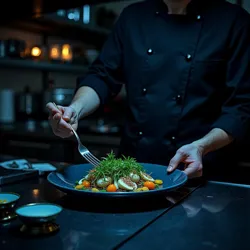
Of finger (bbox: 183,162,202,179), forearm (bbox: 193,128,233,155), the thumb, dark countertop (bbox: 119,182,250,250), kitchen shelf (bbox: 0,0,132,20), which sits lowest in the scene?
dark countertop (bbox: 119,182,250,250)

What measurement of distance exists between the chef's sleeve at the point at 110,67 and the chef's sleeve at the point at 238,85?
428mm

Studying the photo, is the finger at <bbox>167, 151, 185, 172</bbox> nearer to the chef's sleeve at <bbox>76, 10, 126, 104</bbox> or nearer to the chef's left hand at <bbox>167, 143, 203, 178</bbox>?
the chef's left hand at <bbox>167, 143, 203, 178</bbox>

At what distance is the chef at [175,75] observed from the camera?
1.47 m

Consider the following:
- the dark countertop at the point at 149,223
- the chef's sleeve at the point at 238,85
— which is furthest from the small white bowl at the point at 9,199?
the chef's sleeve at the point at 238,85

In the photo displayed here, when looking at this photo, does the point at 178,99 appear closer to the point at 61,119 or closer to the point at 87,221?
the point at 61,119

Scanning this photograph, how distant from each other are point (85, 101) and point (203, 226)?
0.76 meters

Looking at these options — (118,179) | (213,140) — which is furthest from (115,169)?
(213,140)

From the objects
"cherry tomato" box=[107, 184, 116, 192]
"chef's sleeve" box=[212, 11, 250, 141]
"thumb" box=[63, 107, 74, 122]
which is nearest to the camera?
"cherry tomato" box=[107, 184, 116, 192]

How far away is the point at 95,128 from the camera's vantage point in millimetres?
2734

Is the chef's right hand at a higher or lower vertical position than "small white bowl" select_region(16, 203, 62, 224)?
higher

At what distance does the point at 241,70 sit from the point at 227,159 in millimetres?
358

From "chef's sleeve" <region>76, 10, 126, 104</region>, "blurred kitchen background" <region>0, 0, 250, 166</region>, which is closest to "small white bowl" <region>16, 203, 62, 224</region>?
"chef's sleeve" <region>76, 10, 126, 104</region>

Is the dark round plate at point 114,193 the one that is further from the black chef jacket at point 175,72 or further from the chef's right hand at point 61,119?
the black chef jacket at point 175,72

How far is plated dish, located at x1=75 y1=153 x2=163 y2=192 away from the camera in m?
1.00
